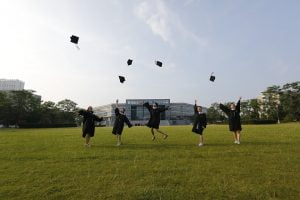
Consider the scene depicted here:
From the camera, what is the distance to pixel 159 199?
6.23 m

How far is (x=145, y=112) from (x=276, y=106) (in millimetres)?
51019

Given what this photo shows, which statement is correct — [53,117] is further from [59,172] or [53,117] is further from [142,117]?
[59,172]

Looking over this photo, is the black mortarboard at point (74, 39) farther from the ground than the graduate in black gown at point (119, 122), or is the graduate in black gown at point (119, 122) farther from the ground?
the black mortarboard at point (74, 39)

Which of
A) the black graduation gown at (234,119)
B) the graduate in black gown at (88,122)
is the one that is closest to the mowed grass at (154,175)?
the black graduation gown at (234,119)

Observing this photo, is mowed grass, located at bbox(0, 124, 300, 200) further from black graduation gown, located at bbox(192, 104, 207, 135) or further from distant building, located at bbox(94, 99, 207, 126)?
distant building, located at bbox(94, 99, 207, 126)

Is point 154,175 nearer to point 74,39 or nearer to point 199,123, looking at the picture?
point 199,123

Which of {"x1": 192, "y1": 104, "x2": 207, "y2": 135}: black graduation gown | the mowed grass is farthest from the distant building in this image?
the mowed grass

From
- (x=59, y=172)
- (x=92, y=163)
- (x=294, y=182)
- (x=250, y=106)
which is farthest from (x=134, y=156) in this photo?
(x=250, y=106)

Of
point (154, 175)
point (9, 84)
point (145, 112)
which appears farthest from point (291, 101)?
point (9, 84)

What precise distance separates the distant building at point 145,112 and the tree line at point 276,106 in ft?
97.6

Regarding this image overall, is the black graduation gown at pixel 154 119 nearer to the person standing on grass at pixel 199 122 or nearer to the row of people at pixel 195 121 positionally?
the row of people at pixel 195 121

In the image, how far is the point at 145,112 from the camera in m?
123

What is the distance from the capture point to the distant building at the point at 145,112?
123 metres

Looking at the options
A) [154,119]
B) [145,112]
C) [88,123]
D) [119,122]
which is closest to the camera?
[88,123]
